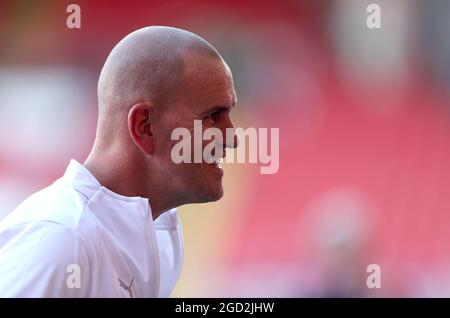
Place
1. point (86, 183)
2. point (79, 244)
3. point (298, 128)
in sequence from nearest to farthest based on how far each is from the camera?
1. point (79, 244)
2. point (86, 183)
3. point (298, 128)

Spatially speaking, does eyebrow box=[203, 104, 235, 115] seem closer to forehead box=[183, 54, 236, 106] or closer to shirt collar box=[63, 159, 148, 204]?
forehead box=[183, 54, 236, 106]

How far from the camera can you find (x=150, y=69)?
1026 millimetres

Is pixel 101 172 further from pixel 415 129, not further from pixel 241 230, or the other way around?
pixel 415 129

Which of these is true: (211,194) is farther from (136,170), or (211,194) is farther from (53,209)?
(53,209)

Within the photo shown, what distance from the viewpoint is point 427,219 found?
2871 millimetres

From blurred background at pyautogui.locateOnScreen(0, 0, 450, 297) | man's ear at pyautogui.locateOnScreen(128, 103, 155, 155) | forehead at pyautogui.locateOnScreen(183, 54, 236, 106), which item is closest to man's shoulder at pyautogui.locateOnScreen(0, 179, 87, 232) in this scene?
man's ear at pyautogui.locateOnScreen(128, 103, 155, 155)

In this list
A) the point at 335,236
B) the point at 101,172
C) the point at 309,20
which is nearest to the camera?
the point at 101,172

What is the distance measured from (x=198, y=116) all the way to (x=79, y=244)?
0.29m

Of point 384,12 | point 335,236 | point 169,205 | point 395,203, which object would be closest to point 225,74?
point 169,205

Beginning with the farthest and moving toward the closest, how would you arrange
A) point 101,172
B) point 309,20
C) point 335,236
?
point 309,20
point 335,236
point 101,172

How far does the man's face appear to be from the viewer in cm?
104

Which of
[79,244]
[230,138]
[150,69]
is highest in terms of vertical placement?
[150,69]

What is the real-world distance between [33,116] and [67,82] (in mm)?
188

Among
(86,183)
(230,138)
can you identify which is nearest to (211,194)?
(230,138)
